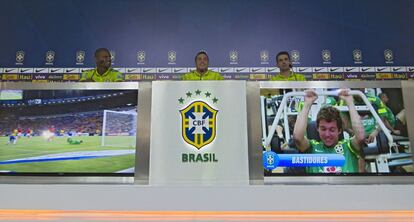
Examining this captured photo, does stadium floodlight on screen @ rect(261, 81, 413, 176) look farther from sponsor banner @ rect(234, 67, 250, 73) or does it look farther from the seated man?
sponsor banner @ rect(234, 67, 250, 73)

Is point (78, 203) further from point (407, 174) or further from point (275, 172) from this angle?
point (407, 174)

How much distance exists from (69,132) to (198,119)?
2.01ft

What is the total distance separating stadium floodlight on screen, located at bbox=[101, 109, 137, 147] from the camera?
1484 millimetres

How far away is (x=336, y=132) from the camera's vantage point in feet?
4.85

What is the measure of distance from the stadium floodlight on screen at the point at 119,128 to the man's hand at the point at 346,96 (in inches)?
38.7

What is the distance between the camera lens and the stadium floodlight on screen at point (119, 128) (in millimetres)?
1484

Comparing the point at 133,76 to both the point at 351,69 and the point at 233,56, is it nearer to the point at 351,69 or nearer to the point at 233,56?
the point at 233,56

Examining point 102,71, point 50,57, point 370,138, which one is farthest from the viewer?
point 50,57

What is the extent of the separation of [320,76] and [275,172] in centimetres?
362

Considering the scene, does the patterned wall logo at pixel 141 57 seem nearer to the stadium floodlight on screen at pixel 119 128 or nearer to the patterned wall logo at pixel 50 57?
the patterned wall logo at pixel 50 57

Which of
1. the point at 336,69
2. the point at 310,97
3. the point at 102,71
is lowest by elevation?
the point at 310,97

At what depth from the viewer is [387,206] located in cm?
123

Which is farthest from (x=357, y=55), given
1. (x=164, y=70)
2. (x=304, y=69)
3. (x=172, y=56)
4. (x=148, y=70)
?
(x=148, y=70)

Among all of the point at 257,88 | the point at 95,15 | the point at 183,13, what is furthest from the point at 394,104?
the point at 95,15
